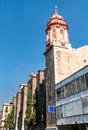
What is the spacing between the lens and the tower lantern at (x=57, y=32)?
1409 inches

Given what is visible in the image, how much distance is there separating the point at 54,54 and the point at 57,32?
5.55m

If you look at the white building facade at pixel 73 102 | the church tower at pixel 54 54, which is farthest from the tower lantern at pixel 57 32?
the white building facade at pixel 73 102

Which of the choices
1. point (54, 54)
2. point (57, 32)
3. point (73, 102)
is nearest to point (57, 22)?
point (57, 32)

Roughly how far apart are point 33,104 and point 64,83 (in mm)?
16309

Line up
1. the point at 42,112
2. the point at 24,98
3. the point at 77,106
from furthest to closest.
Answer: the point at 24,98 → the point at 42,112 → the point at 77,106

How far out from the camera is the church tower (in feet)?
103

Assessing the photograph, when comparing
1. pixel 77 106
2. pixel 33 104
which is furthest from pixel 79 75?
pixel 33 104

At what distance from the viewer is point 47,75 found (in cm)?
3475

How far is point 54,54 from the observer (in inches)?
1312

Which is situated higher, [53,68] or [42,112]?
[53,68]

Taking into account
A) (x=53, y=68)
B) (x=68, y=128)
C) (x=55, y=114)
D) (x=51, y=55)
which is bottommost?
(x=68, y=128)

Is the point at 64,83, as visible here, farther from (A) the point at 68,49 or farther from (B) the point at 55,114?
(A) the point at 68,49

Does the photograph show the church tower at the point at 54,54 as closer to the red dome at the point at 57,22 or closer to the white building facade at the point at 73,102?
the red dome at the point at 57,22

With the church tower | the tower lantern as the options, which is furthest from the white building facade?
the tower lantern
